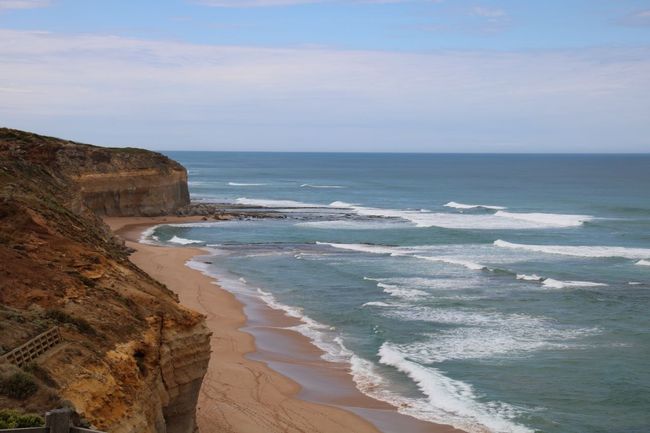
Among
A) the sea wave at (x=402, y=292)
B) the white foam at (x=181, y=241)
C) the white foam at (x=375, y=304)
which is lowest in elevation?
the white foam at (x=181, y=241)

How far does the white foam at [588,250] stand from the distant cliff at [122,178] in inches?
1194

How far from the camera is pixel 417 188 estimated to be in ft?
440

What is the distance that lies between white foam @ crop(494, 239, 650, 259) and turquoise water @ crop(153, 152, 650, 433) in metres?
0.12

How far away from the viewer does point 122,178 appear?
71.4 meters

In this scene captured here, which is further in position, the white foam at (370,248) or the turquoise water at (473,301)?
the white foam at (370,248)

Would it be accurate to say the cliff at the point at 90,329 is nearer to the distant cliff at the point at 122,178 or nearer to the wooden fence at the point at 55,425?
the wooden fence at the point at 55,425

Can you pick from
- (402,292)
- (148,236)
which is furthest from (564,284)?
(148,236)

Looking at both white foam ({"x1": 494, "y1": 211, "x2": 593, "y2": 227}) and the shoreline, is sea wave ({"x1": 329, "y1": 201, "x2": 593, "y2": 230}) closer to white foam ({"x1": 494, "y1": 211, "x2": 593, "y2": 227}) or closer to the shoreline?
white foam ({"x1": 494, "y1": 211, "x2": 593, "y2": 227})

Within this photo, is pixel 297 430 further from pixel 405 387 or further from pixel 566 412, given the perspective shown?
pixel 566 412

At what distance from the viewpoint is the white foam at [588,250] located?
181 feet

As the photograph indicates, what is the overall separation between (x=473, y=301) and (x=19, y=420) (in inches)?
1163

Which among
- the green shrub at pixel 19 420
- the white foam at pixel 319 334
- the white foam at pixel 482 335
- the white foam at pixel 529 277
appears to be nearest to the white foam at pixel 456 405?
the white foam at pixel 482 335

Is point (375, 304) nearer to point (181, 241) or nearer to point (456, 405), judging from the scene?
point (456, 405)

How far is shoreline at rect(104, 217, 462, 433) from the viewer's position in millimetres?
23062
